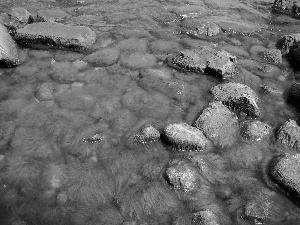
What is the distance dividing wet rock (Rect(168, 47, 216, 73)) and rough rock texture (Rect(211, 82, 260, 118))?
553mm

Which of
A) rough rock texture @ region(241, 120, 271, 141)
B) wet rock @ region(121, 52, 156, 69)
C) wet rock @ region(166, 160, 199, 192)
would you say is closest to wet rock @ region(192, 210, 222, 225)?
wet rock @ region(166, 160, 199, 192)

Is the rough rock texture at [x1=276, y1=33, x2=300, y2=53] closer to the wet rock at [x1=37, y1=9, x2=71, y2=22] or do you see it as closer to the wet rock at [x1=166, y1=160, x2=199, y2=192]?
the wet rock at [x1=166, y1=160, x2=199, y2=192]

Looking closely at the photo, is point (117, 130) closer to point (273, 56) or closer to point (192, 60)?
point (192, 60)

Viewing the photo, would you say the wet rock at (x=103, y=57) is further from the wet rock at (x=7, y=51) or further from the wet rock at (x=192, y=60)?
the wet rock at (x=7, y=51)

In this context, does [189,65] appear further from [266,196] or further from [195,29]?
[266,196]

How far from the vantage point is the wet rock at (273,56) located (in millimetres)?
4973

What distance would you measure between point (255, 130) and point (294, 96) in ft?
3.09

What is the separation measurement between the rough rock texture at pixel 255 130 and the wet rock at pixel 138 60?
1.87 metres

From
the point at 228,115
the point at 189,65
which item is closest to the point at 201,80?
the point at 189,65

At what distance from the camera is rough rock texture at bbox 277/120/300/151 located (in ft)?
11.4

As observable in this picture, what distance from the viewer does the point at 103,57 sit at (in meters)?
4.84

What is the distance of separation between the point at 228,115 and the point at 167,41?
87.6 inches

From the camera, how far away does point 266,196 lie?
2990 millimetres

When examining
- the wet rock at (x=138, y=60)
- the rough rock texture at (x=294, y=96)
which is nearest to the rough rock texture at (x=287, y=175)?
the rough rock texture at (x=294, y=96)
